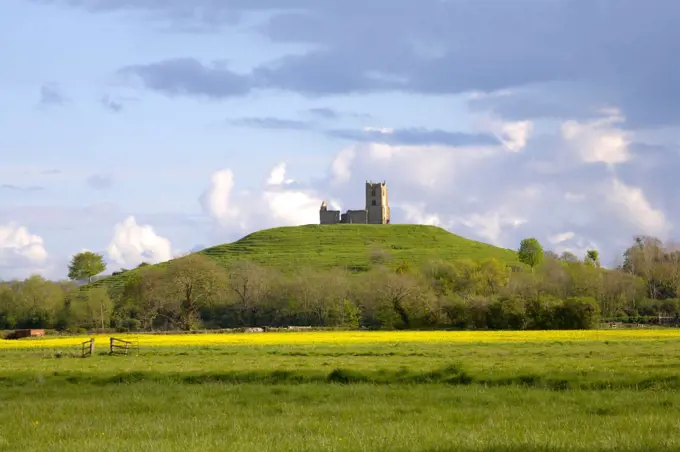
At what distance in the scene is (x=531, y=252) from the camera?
182m

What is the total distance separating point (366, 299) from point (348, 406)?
334 feet

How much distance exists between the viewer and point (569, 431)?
1650cm

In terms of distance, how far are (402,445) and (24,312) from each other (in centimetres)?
12845

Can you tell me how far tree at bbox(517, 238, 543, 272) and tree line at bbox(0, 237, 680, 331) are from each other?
28.0 m

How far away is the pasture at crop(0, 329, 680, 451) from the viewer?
15.8 meters

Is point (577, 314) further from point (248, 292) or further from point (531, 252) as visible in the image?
point (531, 252)

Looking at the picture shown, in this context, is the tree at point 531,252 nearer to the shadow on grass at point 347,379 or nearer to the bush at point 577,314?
the bush at point 577,314

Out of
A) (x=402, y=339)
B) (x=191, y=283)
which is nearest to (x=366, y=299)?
(x=191, y=283)

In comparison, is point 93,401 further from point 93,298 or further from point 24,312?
point 24,312

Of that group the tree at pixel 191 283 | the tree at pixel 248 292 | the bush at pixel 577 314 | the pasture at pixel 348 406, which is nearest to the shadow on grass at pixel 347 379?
the pasture at pixel 348 406

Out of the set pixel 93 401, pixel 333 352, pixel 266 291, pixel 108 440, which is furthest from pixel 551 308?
pixel 108 440

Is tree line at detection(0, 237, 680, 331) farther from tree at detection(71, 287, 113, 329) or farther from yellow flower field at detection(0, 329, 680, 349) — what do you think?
yellow flower field at detection(0, 329, 680, 349)

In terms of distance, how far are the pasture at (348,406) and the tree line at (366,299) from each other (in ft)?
→ 193

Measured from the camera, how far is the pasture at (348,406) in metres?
15.8
